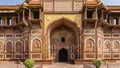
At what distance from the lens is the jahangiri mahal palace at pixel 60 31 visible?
24.3 m

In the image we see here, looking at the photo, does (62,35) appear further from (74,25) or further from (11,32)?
(11,32)

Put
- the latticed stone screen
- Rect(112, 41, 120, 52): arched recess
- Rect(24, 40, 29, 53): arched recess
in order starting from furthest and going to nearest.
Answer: Rect(112, 41, 120, 52): arched recess < the latticed stone screen < Rect(24, 40, 29, 53): arched recess

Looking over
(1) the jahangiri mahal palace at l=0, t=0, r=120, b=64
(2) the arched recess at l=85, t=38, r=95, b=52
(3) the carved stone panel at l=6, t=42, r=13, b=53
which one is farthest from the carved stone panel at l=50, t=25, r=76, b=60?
(3) the carved stone panel at l=6, t=42, r=13, b=53

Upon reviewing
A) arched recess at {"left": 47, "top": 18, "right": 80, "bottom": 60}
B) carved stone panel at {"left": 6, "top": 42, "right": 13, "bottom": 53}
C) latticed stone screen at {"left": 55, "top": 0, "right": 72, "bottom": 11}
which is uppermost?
latticed stone screen at {"left": 55, "top": 0, "right": 72, "bottom": 11}

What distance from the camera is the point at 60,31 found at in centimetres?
2634

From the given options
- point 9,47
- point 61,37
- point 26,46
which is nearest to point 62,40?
point 61,37

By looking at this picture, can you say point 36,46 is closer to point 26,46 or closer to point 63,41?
point 26,46

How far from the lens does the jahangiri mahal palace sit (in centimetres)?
2427

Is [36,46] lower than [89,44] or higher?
lower

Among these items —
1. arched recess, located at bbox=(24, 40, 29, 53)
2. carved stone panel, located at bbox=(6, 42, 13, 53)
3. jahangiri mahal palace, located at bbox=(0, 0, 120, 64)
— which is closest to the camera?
jahangiri mahal palace, located at bbox=(0, 0, 120, 64)

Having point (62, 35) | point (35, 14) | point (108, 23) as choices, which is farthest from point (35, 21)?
point (108, 23)

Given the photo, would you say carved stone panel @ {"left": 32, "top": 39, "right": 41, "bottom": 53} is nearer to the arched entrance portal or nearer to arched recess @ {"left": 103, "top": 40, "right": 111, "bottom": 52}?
the arched entrance portal

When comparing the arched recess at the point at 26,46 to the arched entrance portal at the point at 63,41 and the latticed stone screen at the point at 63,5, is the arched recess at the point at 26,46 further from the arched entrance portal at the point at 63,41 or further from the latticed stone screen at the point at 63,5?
the latticed stone screen at the point at 63,5

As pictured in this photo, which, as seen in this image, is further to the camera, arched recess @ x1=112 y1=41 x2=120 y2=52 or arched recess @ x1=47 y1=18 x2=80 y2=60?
arched recess @ x1=112 y1=41 x2=120 y2=52
